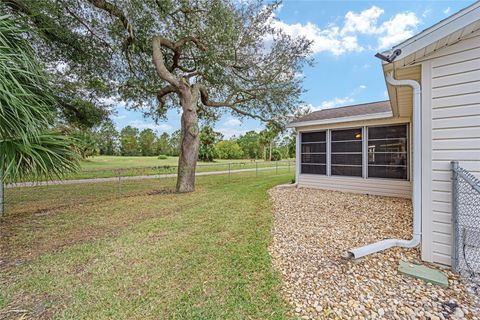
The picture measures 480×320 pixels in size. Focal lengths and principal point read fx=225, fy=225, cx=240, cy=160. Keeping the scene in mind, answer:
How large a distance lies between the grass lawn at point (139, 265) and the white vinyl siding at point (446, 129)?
2.10 meters

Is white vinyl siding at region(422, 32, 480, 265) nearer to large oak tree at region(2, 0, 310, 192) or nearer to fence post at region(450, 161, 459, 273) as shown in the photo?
fence post at region(450, 161, 459, 273)

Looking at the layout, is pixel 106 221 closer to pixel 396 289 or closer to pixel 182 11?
pixel 396 289

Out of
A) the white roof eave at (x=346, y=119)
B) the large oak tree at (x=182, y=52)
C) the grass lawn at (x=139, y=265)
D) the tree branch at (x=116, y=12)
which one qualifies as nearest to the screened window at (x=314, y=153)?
the white roof eave at (x=346, y=119)

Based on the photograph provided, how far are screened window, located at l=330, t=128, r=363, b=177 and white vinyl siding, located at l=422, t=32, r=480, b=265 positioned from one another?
4785 mm

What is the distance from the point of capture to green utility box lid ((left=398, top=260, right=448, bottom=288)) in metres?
2.38

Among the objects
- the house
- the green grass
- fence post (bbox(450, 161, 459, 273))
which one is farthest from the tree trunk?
fence post (bbox(450, 161, 459, 273))

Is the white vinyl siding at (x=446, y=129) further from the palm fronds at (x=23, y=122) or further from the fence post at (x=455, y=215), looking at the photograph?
the palm fronds at (x=23, y=122)

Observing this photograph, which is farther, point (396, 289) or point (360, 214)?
point (360, 214)

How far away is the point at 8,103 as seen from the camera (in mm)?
2355

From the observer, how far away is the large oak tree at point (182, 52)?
6219 millimetres

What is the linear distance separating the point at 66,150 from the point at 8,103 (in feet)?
3.30

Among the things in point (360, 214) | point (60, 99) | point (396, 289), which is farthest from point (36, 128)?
point (360, 214)

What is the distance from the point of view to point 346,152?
765 cm

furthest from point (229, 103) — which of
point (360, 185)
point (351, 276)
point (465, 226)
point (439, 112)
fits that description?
point (465, 226)
